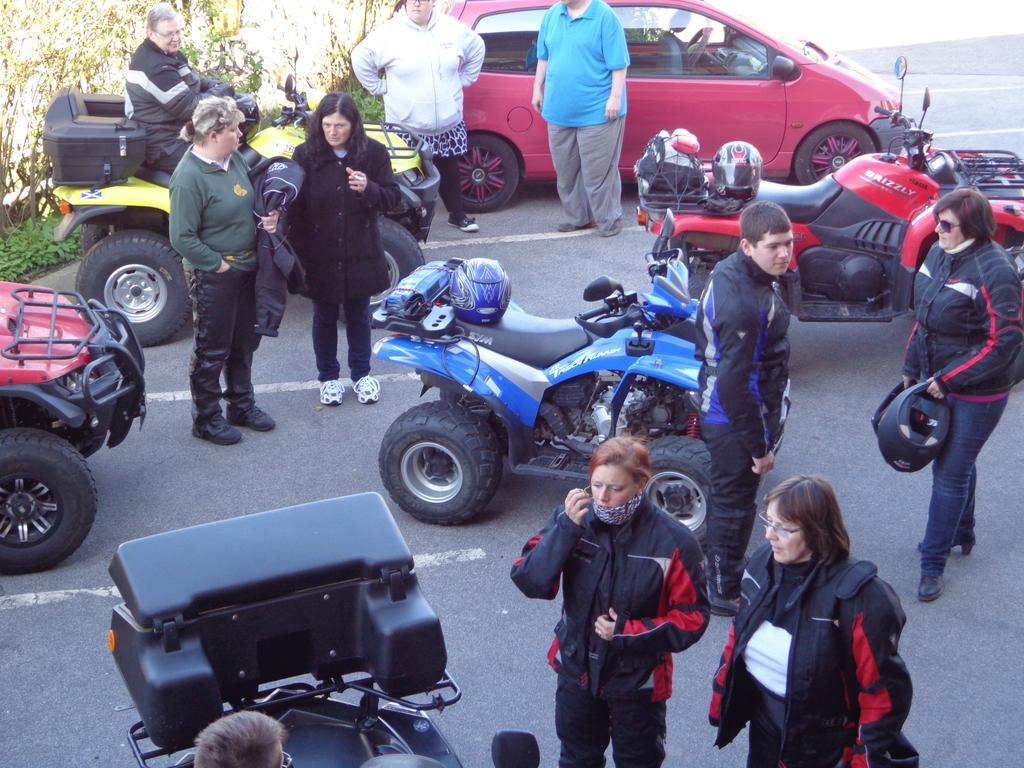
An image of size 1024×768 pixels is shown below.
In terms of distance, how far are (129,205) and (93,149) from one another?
410mm

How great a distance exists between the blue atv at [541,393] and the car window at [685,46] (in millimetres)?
5287

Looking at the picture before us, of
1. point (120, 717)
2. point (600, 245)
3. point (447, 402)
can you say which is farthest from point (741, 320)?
point (600, 245)

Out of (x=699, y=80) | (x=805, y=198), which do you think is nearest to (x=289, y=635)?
(x=805, y=198)

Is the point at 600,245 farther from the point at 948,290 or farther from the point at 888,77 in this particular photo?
the point at 888,77

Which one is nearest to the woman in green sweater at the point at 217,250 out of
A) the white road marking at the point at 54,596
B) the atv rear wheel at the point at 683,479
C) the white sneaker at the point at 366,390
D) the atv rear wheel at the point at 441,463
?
the white sneaker at the point at 366,390

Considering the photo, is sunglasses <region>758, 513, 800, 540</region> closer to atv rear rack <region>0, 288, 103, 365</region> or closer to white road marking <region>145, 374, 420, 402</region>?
atv rear rack <region>0, 288, 103, 365</region>

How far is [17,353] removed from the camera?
5641 millimetres

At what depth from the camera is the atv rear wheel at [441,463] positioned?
5.99 metres

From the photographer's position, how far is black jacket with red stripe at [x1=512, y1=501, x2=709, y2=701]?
371 cm

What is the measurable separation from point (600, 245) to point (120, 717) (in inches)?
245

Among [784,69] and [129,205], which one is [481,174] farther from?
[129,205]

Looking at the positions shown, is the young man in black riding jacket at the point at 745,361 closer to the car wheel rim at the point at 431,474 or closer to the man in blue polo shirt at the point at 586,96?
the car wheel rim at the point at 431,474

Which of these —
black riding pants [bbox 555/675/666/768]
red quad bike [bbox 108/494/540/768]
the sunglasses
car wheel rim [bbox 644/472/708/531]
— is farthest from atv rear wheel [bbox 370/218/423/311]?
the sunglasses

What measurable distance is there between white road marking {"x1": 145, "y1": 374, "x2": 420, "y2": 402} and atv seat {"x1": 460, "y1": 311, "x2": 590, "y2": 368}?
1.97 m
